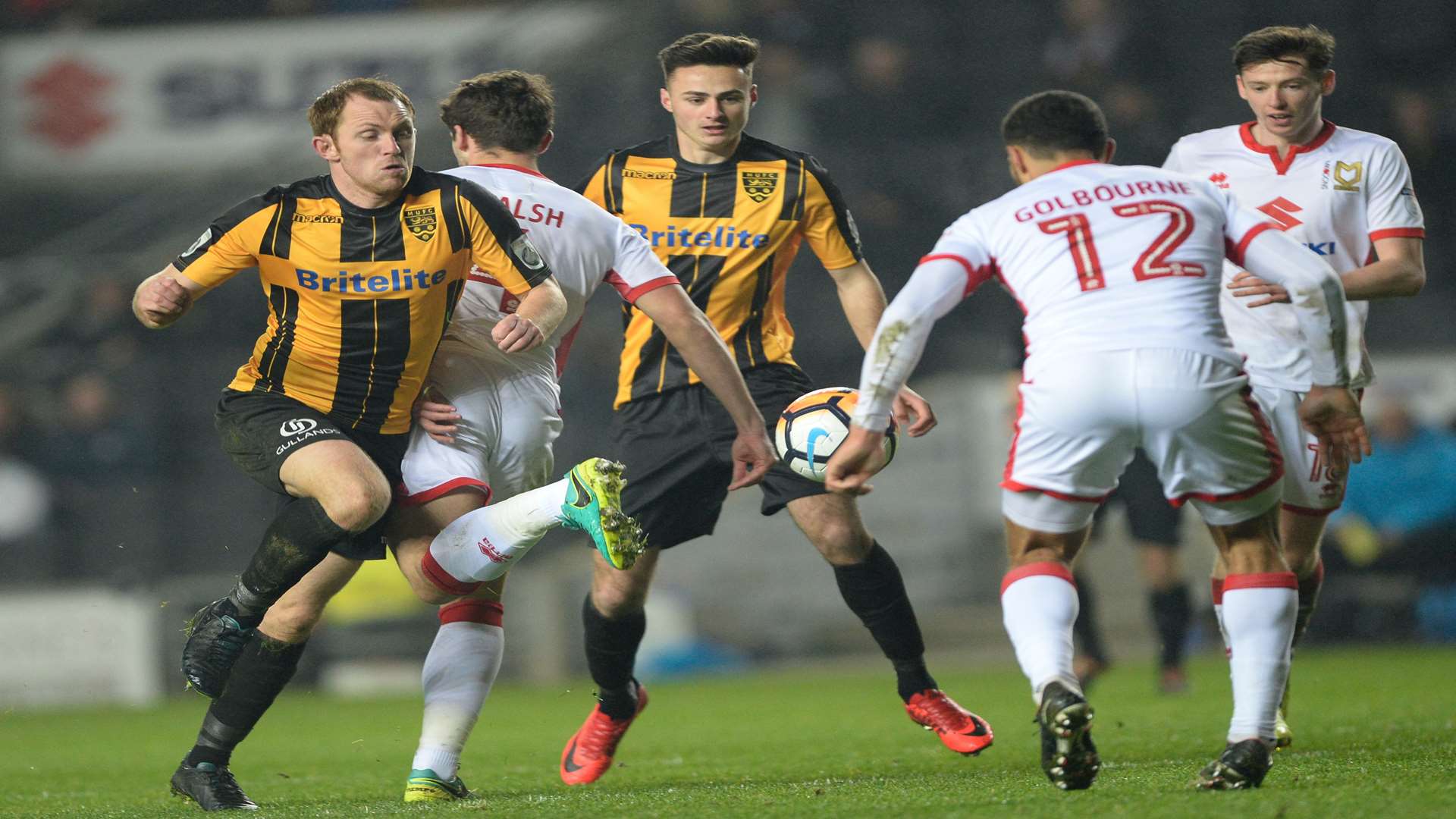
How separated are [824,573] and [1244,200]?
7.69 meters

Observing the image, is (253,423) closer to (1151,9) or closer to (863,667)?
(863,667)

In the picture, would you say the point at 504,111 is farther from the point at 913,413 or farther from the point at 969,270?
the point at 969,270

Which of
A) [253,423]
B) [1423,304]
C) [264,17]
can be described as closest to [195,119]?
[264,17]

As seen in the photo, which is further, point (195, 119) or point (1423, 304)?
point (195, 119)

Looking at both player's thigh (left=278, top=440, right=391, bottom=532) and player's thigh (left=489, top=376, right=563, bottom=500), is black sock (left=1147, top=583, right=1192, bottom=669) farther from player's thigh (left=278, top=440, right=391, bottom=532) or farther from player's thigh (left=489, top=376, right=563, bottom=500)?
player's thigh (left=278, top=440, right=391, bottom=532)

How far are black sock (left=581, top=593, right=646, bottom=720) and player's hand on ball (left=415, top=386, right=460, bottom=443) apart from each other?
1.01 metres

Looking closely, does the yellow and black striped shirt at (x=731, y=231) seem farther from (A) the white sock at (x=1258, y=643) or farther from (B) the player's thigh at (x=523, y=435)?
(A) the white sock at (x=1258, y=643)

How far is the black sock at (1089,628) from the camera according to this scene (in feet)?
26.0

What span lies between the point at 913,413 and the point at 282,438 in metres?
1.79

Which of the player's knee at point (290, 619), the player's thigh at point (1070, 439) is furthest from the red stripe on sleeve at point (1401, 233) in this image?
the player's knee at point (290, 619)

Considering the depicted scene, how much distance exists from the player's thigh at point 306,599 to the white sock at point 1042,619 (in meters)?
1.83

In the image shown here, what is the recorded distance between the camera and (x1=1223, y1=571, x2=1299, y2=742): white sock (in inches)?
152

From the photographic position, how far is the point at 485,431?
4871mm

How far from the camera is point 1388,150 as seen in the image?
518 centimetres
